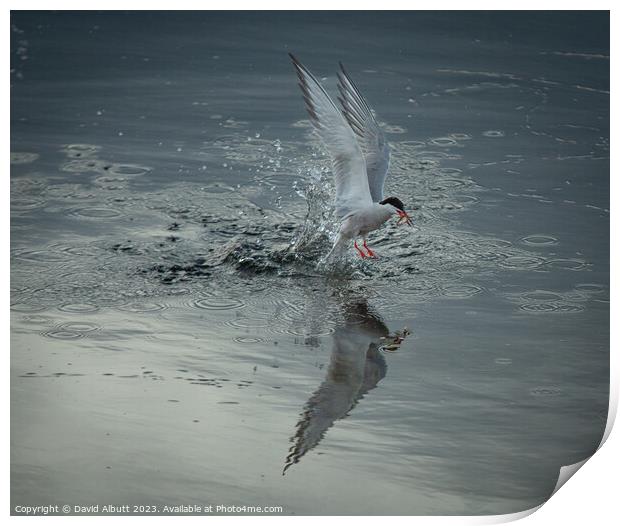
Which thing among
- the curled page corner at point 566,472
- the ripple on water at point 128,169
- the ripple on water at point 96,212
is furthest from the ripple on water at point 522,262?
the ripple on water at point 128,169

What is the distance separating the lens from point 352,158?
5684 mm

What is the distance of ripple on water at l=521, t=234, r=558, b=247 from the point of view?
635cm

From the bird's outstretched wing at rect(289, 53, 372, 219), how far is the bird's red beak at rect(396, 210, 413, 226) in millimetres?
278

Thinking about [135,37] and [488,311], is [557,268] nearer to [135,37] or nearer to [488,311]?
[488,311]

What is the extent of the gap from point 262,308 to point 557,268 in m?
1.84

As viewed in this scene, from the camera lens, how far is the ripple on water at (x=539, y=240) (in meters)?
6.35

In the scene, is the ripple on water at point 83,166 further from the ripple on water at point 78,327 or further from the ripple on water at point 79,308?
the ripple on water at point 78,327

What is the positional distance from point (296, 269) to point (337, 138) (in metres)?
0.89

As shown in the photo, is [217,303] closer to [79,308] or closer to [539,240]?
[79,308]

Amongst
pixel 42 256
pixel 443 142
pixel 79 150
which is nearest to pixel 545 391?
pixel 42 256

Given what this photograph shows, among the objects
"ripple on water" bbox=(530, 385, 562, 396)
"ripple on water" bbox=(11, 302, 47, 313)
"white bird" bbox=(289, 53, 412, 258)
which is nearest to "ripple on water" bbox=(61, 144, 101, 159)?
"white bird" bbox=(289, 53, 412, 258)

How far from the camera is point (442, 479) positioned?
154 inches

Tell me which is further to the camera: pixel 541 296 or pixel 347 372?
pixel 541 296

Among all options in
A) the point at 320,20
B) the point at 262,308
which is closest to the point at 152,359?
the point at 262,308
